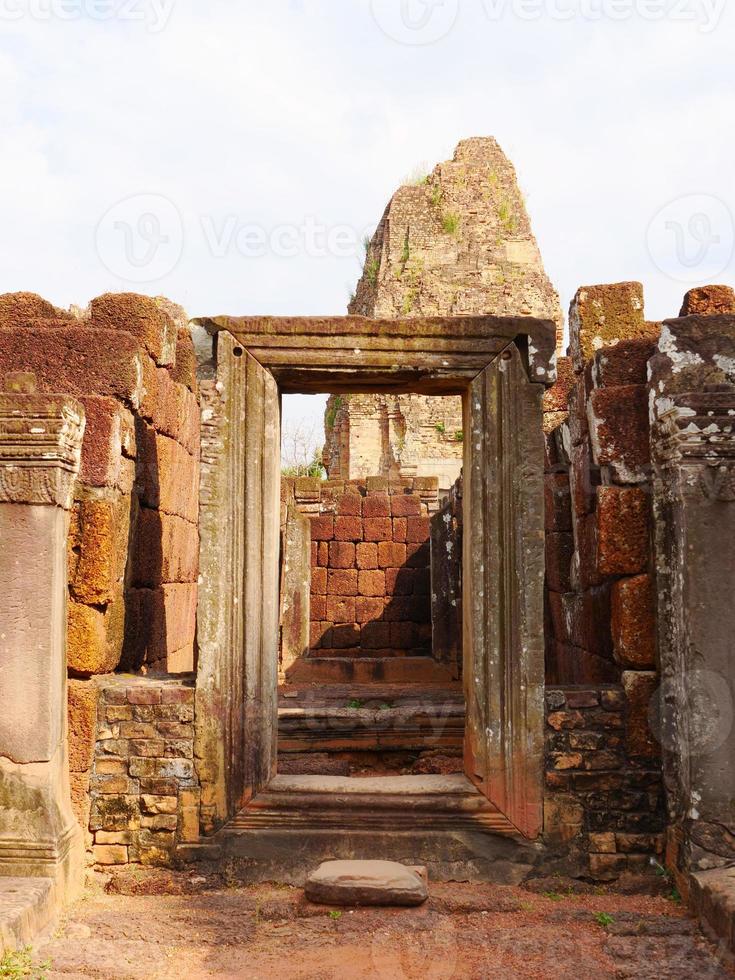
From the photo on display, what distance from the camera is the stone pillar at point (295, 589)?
1169cm

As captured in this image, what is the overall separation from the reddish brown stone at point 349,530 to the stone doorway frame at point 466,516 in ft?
→ 24.4

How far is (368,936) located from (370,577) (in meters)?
8.49

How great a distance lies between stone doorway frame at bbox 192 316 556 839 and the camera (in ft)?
15.6

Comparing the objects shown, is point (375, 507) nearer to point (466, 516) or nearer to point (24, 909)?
point (466, 516)

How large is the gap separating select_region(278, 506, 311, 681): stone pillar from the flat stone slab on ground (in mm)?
7040

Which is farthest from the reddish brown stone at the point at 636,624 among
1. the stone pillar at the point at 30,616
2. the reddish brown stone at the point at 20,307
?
the reddish brown stone at the point at 20,307

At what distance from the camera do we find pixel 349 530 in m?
12.6

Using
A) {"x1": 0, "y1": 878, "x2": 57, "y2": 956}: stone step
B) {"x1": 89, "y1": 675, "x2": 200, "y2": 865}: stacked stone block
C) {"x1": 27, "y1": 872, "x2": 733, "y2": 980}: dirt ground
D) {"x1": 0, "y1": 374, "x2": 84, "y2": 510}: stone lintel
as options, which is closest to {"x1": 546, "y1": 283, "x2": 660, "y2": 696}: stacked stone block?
{"x1": 27, "y1": 872, "x2": 733, "y2": 980}: dirt ground

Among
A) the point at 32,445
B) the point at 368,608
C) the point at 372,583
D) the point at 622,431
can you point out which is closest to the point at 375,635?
the point at 368,608

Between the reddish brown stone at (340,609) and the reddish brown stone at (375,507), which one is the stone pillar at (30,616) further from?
the reddish brown stone at (375,507)

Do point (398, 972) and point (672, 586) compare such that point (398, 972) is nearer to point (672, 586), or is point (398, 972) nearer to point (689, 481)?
point (672, 586)

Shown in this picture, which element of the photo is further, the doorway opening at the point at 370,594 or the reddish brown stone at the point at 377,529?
the reddish brown stone at the point at 377,529

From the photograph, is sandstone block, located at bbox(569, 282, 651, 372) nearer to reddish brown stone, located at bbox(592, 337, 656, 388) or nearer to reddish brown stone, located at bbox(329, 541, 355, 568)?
reddish brown stone, located at bbox(592, 337, 656, 388)

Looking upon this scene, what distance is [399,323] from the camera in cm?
501
